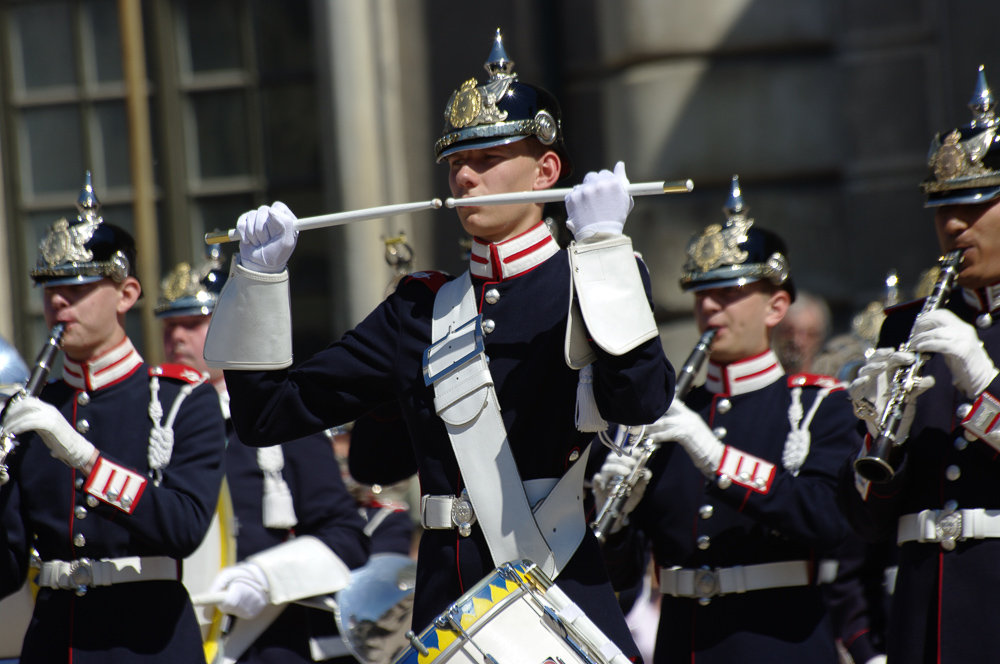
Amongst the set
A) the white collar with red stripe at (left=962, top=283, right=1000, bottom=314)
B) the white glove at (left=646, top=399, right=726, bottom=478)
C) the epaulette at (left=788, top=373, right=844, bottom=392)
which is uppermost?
the white collar with red stripe at (left=962, top=283, right=1000, bottom=314)

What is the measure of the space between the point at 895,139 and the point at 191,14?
4.54 metres

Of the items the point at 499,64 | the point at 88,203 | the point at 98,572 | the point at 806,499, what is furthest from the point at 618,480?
the point at 88,203

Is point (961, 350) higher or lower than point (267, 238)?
lower

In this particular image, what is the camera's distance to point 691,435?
396 cm

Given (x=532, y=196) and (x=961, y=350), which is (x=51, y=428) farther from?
(x=961, y=350)

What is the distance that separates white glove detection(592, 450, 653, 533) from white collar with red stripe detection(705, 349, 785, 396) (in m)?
0.46

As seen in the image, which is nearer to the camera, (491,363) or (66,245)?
(491,363)

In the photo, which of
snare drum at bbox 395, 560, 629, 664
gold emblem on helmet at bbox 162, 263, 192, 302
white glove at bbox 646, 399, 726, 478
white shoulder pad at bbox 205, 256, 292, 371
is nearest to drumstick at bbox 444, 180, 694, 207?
white shoulder pad at bbox 205, 256, 292, 371

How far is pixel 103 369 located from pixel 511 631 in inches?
80.5

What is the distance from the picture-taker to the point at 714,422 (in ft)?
14.4

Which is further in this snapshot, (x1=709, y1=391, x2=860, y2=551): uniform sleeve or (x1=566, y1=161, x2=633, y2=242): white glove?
(x1=709, y1=391, x2=860, y2=551): uniform sleeve

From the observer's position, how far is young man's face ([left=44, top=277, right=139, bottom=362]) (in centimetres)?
415

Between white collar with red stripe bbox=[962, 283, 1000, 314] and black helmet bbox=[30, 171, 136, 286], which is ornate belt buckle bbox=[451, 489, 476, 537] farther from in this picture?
black helmet bbox=[30, 171, 136, 286]

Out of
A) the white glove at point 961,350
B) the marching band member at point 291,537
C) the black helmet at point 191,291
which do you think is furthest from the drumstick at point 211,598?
the white glove at point 961,350
